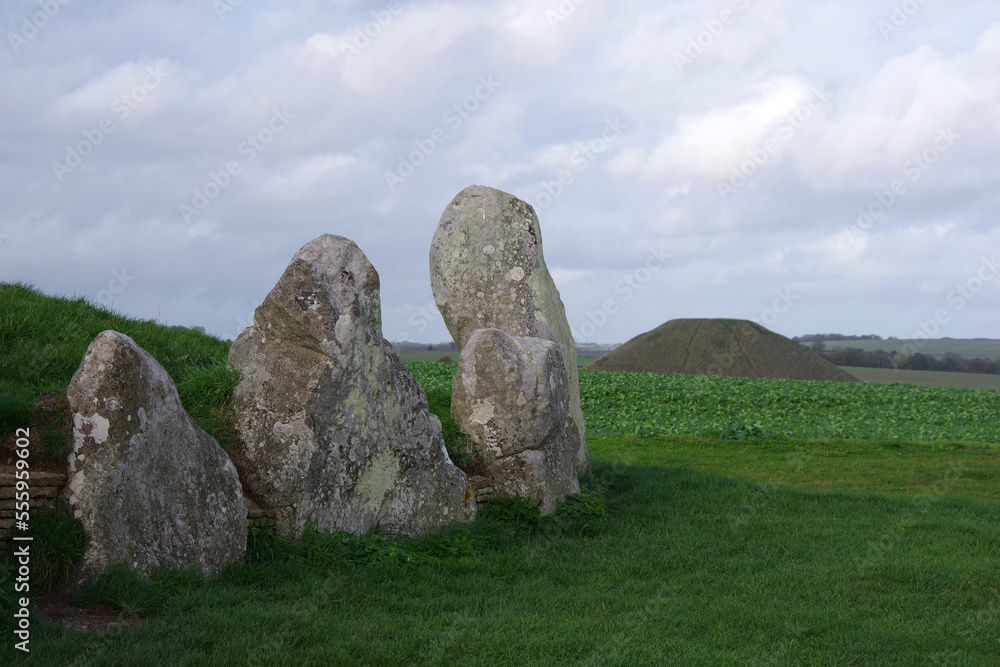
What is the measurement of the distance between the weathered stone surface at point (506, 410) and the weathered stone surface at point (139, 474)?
3.90 meters

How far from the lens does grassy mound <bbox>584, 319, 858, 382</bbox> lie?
53344 millimetres

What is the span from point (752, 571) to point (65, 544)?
7.08m

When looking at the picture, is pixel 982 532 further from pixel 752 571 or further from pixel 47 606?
pixel 47 606

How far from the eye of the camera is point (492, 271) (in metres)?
12.6

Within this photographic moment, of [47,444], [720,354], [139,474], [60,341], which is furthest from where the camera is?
[720,354]

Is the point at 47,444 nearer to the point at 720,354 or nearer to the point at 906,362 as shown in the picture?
the point at 720,354

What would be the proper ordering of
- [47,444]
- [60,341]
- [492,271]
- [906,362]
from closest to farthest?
1. [47,444]
2. [60,341]
3. [492,271]
4. [906,362]

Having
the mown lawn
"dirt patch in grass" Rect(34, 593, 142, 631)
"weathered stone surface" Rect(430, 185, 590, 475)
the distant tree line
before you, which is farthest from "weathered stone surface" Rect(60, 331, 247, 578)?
the distant tree line

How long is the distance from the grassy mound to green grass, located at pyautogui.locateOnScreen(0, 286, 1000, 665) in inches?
1544

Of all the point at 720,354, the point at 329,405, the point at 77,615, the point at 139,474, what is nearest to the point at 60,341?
the point at 329,405

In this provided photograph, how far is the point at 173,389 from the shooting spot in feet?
22.9

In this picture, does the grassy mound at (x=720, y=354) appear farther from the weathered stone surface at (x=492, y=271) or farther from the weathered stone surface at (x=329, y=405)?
the weathered stone surface at (x=329, y=405)

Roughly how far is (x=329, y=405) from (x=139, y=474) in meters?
2.13

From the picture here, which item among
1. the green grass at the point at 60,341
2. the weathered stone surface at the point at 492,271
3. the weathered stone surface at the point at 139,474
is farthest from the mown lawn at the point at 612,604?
the weathered stone surface at the point at 492,271
